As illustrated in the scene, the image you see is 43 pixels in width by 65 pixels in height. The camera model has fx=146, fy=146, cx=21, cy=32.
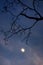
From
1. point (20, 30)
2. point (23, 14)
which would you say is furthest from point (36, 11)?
point (20, 30)

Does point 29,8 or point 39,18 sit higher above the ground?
point 29,8

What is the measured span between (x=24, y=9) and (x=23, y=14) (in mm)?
571

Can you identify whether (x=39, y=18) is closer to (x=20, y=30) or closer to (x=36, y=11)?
(x=36, y=11)

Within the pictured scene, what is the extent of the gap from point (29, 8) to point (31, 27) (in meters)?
0.83


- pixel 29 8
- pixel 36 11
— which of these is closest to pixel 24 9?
pixel 29 8

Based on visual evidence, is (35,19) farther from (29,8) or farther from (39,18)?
Result: (29,8)

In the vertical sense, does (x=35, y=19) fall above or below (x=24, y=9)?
below

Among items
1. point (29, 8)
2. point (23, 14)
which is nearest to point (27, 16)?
point (23, 14)

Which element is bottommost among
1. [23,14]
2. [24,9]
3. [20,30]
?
[20,30]

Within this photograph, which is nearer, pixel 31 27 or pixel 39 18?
pixel 39 18

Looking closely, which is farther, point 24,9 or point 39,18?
point 24,9

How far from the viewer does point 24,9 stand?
634 centimetres

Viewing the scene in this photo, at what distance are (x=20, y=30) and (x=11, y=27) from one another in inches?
16.4

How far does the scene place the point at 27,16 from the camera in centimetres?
567
